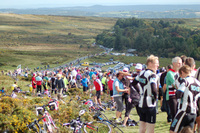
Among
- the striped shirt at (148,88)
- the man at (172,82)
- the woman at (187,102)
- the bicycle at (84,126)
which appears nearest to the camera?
the woman at (187,102)

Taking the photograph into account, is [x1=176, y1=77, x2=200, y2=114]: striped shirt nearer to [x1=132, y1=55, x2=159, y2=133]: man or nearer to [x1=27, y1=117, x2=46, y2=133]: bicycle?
[x1=132, y1=55, x2=159, y2=133]: man

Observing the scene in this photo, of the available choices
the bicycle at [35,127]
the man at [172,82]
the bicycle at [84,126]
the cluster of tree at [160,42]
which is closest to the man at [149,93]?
the man at [172,82]

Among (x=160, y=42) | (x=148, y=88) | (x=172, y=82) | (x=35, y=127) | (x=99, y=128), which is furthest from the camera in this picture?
(x=160, y=42)

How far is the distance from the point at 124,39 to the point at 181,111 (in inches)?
4175

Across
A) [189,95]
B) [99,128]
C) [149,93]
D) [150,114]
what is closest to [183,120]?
[189,95]

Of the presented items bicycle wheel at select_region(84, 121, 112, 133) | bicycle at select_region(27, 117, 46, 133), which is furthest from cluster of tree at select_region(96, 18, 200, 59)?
bicycle at select_region(27, 117, 46, 133)

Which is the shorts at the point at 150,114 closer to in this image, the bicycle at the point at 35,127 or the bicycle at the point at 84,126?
the bicycle at the point at 84,126

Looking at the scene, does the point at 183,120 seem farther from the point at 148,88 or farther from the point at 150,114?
the point at 148,88

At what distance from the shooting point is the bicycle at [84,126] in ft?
21.6

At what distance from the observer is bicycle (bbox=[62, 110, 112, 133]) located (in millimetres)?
6578

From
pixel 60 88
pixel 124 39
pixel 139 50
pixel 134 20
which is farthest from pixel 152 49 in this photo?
pixel 60 88

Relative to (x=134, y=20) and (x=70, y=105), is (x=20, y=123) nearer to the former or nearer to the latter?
(x=70, y=105)

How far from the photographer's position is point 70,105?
978 cm

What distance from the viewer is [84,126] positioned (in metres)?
7.09
